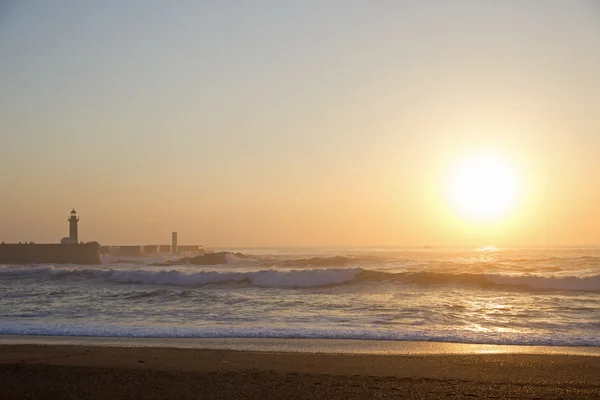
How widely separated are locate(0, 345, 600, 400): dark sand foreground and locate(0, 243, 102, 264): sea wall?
1752 inches

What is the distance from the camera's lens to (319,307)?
15.6 m

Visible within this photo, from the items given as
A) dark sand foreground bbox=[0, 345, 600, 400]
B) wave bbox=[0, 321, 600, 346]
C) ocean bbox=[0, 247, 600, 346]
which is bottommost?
ocean bbox=[0, 247, 600, 346]

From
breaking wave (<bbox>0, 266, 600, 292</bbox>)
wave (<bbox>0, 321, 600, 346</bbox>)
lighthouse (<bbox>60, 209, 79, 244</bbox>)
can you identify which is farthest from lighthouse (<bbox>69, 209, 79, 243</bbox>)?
wave (<bbox>0, 321, 600, 346</bbox>)

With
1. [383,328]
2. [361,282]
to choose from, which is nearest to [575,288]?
[361,282]

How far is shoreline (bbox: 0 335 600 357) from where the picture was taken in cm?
917

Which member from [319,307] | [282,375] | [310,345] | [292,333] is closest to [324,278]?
[319,307]

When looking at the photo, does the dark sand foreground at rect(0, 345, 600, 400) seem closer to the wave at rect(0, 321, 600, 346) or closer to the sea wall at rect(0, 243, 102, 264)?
the wave at rect(0, 321, 600, 346)

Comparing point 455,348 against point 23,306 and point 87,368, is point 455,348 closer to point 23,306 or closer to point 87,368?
point 87,368

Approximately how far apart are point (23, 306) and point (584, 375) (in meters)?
14.4

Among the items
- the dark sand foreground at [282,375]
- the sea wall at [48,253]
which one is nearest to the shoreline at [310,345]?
the dark sand foreground at [282,375]

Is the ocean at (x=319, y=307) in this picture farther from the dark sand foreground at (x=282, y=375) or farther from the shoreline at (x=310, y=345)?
the dark sand foreground at (x=282, y=375)

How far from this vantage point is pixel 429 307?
1517 centimetres

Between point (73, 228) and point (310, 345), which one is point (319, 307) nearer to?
point (310, 345)

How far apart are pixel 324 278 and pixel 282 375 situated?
56.3ft
